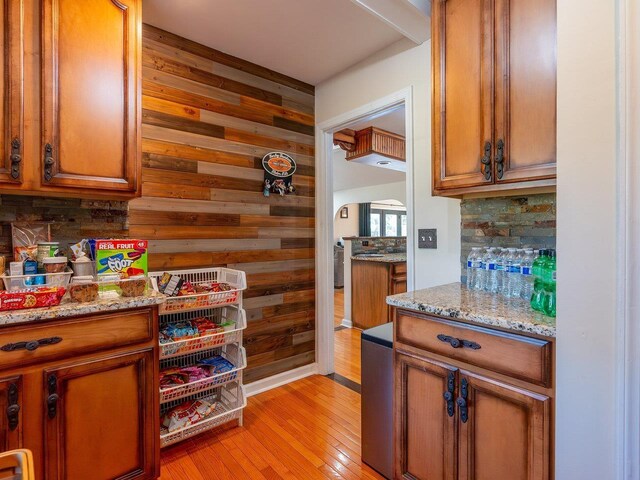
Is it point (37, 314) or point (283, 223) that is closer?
point (37, 314)

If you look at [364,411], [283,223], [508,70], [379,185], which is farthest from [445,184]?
[379,185]

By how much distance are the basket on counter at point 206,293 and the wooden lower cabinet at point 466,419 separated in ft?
3.38

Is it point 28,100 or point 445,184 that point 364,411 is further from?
point 28,100

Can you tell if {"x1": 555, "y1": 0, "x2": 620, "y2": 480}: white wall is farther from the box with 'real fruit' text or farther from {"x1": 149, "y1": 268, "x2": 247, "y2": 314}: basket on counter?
the box with 'real fruit' text

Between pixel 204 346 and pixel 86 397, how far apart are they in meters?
0.63

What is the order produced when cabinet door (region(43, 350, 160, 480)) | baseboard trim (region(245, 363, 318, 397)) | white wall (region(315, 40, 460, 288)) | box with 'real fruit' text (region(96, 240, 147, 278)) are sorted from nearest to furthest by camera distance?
cabinet door (region(43, 350, 160, 480)) < box with 'real fruit' text (region(96, 240, 147, 278)) < white wall (region(315, 40, 460, 288)) < baseboard trim (region(245, 363, 318, 397))

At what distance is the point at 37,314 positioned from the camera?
Result: 4.01 ft

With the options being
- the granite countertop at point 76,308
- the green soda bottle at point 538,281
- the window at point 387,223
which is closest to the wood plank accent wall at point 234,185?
the granite countertop at point 76,308

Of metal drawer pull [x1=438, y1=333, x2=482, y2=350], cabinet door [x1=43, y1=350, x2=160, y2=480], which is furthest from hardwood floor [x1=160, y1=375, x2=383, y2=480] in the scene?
metal drawer pull [x1=438, y1=333, x2=482, y2=350]

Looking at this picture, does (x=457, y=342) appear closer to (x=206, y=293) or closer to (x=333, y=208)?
(x=206, y=293)

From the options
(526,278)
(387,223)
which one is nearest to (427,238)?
(526,278)

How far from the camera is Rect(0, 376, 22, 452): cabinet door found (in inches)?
46.7

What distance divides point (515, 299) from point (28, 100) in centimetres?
224

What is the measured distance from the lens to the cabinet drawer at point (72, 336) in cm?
120
